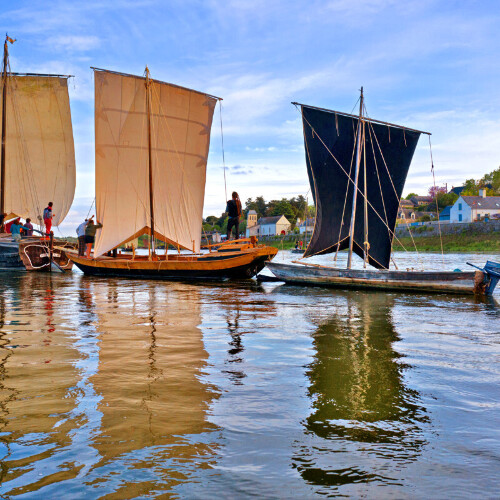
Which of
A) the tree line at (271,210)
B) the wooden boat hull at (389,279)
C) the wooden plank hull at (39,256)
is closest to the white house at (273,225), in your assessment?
the tree line at (271,210)

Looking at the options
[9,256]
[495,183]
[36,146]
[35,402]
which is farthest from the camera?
[495,183]

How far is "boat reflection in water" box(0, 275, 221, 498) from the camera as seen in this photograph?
3.87 meters

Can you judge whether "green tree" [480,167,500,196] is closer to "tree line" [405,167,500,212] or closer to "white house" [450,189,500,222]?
"tree line" [405,167,500,212]

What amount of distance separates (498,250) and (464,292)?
1900 inches

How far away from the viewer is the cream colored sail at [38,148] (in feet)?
119

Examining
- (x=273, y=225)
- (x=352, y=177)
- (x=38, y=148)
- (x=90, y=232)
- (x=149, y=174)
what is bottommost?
(x=90, y=232)

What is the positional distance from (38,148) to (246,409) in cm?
3634

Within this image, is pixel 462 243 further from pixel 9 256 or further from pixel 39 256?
pixel 9 256

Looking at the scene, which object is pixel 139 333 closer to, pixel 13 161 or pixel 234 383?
pixel 234 383

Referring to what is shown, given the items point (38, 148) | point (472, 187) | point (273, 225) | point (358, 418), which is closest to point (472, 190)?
point (472, 187)

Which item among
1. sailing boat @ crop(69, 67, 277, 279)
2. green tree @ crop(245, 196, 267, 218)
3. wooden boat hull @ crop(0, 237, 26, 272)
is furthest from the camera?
green tree @ crop(245, 196, 267, 218)

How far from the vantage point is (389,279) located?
19.5m

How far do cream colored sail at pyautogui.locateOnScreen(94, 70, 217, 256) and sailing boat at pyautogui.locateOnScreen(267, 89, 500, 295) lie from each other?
6469 mm

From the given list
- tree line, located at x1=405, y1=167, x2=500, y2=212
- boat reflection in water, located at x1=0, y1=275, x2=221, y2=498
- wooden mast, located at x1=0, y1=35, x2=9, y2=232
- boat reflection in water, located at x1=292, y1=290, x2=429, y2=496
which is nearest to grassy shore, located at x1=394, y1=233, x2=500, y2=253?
tree line, located at x1=405, y1=167, x2=500, y2=212
